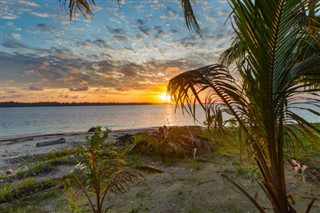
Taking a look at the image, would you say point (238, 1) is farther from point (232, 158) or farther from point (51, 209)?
point (232, 158)

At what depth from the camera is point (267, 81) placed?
2002 millimetres

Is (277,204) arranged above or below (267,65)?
below

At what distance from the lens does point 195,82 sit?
2.52 metres

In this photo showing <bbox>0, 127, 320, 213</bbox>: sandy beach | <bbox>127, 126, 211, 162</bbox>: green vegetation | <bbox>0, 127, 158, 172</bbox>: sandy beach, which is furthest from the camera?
<bbox>0, 127, 158, 172</bbox>: sandy beach

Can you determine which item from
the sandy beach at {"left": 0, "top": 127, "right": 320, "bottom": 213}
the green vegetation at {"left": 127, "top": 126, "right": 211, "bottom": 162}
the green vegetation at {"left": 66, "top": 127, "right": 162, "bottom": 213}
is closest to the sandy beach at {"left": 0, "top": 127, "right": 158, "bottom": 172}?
the sandy beach at {"left": 0, "top": 127, "right": 320, "bottom": 213}

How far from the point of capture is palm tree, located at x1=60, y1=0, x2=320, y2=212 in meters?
1.84

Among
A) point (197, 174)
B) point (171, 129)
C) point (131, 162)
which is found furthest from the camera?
point (171, 129)

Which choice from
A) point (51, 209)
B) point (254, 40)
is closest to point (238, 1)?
point (254, 40)

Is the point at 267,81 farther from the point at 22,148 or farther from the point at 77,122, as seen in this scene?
the point at 77,122

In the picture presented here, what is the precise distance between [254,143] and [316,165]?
4.76 meters

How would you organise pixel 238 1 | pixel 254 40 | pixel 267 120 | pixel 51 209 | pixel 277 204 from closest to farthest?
pixel 238 1 → pixel 254 40 → pixel 267 120 → pixel 277 204 → pixel 51 209

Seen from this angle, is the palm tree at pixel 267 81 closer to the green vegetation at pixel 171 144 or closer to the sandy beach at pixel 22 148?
the green vegetation at pixel 171 144

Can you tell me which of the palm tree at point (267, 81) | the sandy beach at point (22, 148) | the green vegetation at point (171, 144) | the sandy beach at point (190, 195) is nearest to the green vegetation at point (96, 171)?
the palm tree at point (267, 81)

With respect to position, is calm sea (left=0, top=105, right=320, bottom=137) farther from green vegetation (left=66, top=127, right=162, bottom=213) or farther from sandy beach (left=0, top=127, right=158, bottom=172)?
sandy beach (left=0, top=127, right=158, bottom=172)
